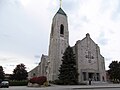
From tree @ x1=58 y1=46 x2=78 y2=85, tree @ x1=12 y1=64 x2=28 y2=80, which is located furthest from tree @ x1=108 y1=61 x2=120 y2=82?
tree @ x1=12 y1=64 x2=28 y2=80

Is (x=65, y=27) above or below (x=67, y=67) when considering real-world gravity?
above

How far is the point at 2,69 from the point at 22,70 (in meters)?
10.9

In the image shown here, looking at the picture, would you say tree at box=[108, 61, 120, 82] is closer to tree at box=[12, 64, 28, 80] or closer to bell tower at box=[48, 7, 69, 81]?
Result: bell tower at box=[48, 7, 69, 81]

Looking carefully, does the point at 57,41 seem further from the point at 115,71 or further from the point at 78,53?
the point at 115,71

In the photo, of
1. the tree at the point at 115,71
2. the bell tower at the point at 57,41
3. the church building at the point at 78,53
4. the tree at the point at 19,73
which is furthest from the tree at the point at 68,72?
the tree at the point at 19,73

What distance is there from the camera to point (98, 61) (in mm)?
48906

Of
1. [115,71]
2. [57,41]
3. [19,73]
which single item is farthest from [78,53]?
[19,73]

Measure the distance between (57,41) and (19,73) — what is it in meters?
19.5

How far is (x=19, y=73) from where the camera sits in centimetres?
5753

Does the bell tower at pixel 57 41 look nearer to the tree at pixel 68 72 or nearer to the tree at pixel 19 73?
the tree at pixel 68 72

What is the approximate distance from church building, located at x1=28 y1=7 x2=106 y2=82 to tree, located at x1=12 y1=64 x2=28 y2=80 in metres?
12.2

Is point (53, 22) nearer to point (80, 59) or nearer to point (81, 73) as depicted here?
point (80, 59)

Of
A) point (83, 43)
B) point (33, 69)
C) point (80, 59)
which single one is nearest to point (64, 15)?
point (83, 43)

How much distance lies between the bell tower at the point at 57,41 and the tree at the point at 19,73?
12.8 meters
